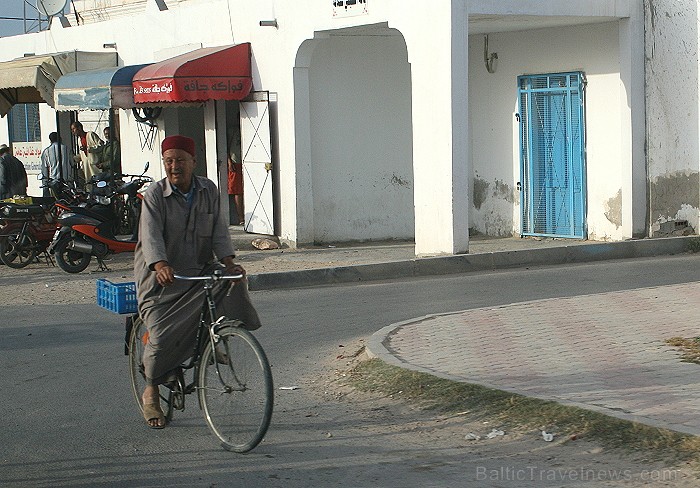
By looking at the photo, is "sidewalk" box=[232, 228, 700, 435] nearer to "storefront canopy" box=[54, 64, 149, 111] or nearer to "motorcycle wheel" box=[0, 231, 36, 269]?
"motorcycle wheel" box=[0, 231, 36, 269]

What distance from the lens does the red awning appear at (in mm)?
17984

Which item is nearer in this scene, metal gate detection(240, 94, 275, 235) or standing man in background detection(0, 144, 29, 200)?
metal gate detection(240, 94, 275, 235)

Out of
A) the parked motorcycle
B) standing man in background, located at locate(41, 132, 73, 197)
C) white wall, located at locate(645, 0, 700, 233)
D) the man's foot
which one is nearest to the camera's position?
the man's foot

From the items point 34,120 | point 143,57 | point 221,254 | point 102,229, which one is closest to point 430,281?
point 102,229

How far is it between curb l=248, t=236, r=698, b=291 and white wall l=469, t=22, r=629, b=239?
1036 mm

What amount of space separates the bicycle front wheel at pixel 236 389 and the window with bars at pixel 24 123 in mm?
23150

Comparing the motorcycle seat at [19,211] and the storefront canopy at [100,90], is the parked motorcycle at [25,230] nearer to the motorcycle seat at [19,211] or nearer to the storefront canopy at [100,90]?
the motorcycle seat at [19,211]

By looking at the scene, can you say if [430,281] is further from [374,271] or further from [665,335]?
[665,335]

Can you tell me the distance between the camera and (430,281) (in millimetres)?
14016

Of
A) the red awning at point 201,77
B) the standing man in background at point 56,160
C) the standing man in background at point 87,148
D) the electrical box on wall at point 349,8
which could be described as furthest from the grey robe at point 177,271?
the standing man in background at point 87,148

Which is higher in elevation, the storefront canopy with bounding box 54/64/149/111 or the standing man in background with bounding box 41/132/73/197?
the storefront canopy with bounding box 54/64/149/111

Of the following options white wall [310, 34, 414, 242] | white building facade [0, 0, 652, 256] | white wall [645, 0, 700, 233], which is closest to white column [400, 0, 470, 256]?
white building facade [0, 0, 652, 256]

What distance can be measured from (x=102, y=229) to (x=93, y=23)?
11.6 m

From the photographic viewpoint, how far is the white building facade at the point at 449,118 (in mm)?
15766
